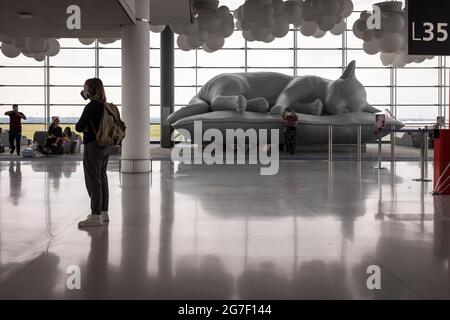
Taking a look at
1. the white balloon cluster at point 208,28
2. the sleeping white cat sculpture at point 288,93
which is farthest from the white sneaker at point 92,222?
the sleeping white cat sculpture at point 288,93

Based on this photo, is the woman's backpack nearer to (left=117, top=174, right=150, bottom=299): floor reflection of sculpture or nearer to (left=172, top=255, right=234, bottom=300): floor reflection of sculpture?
(left=117, top=174, right=150, bottom=299): floor reflection of sculpture

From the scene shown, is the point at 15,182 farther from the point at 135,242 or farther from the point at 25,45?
the point at 25,45

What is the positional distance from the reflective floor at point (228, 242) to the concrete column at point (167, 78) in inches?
595

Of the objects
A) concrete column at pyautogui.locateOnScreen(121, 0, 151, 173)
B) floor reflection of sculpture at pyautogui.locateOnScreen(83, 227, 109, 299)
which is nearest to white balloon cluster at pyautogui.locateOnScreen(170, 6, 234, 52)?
concrete column at pyautogui.locateOnScreen(121, 0, 151, 173)

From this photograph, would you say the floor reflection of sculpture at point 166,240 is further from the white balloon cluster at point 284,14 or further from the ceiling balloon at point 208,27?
the ceiling balloon at point 208,27

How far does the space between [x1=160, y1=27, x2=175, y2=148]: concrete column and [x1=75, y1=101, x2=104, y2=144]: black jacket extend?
18.6 m

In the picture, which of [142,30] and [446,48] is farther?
[142,30]

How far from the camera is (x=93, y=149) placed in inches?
242

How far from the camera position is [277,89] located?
78.6 feet

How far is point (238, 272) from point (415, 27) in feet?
14.6

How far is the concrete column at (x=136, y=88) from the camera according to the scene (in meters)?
12.7

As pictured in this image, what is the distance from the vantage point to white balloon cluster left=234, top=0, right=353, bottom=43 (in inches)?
628
